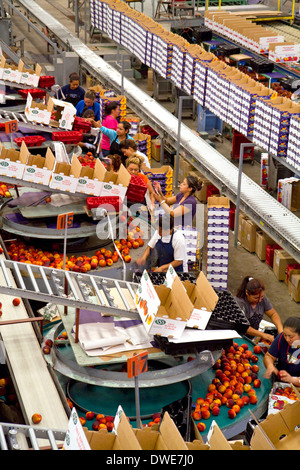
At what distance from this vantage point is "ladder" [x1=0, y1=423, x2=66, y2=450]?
463cm

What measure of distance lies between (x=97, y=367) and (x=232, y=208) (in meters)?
5.34

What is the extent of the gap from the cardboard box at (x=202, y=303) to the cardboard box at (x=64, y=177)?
2.26 meters

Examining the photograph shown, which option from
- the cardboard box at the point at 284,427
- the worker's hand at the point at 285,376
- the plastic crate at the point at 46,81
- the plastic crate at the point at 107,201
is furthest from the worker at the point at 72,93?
the cardboard box at the point at 284,427

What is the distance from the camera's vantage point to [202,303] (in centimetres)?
577

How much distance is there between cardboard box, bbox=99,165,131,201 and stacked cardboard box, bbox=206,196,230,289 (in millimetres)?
1505

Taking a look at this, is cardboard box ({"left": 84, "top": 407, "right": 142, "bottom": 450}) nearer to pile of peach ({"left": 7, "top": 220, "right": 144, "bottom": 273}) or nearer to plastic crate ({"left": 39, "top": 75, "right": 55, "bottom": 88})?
pile of peach ({"left": 7, "top": 220, "right": 144, "bottom": 273})

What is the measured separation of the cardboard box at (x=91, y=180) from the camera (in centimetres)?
771

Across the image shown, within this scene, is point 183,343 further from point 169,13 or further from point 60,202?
point 169,13

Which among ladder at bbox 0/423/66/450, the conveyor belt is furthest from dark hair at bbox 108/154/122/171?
ladder at bbox 0/423/66/450

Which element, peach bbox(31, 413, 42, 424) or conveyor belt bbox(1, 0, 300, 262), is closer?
peach bbox(31, 413, 42, 424)

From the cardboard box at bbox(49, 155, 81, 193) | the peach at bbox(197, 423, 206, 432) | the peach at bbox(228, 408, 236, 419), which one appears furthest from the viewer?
the cardboard box at bbox(49, 155, 81, 193)

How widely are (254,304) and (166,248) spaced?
113 cm

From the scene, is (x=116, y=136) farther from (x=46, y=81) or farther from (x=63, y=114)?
(x=46, y=81)
